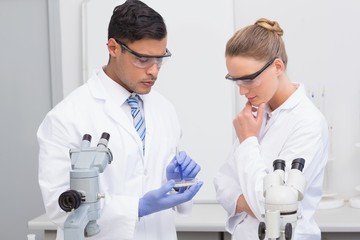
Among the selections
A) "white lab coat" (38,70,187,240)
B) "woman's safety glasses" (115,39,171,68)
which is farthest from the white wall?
"woman's safety glasses" (115,39,171,68)

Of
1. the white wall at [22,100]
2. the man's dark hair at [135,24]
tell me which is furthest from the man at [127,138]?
the white wall at [22,100]

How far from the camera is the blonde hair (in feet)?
5.77

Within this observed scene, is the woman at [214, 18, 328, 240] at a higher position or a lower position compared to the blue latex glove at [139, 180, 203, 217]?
higher

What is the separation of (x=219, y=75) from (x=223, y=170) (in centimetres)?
115

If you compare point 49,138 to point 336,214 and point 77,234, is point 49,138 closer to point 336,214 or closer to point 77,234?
point 77,234

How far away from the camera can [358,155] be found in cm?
297

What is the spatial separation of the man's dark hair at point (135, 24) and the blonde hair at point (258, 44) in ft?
0.77

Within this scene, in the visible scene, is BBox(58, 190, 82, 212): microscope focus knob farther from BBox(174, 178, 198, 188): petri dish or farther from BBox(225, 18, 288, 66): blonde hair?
BBox(225, 18, 288, 66): blonde hair

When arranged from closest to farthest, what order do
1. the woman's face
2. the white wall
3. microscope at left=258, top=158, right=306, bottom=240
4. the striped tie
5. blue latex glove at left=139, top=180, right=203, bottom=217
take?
1. microscope at left=258, top=158, right=306, bottom=240
2. blue latex glove at left=139, top=180, right=203, bottom=217
3. the woman's face
4. the striped tie
5. the white wall

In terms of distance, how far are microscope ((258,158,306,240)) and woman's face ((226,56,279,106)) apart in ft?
1.57

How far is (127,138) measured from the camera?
71.0 inches

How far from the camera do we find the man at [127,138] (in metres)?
1.68

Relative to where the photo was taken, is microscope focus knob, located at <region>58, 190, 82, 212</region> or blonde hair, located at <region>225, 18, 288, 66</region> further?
blonde hair, located at <region>225, 18, 288, 66</region>

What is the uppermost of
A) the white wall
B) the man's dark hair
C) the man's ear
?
the man's dark hair
